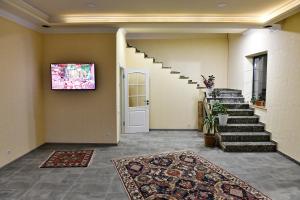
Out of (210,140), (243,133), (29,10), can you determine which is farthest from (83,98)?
(243,133)

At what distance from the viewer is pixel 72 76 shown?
18.7ft

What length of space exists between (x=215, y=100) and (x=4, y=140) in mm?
5273

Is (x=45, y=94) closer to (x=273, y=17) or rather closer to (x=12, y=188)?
(x=12, y=188)

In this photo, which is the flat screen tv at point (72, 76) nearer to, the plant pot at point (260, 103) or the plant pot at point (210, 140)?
the plant pot at point (210, 140)

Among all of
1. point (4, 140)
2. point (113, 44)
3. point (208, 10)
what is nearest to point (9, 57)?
point (4, 140)

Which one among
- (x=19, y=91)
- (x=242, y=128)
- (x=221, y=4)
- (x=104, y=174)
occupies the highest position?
(x=221, y=4)

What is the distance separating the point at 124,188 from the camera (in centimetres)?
353

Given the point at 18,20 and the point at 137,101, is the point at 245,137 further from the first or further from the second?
the point at 18,20

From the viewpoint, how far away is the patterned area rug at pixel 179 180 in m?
3.29

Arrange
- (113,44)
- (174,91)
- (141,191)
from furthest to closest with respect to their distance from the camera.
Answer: (174,91) < (113,44) < (141,191)

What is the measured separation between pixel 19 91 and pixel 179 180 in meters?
3.53

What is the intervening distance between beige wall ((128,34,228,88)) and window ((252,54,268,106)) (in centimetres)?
163

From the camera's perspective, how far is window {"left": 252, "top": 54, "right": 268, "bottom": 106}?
6481 mm

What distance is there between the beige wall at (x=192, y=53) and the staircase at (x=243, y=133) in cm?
198
